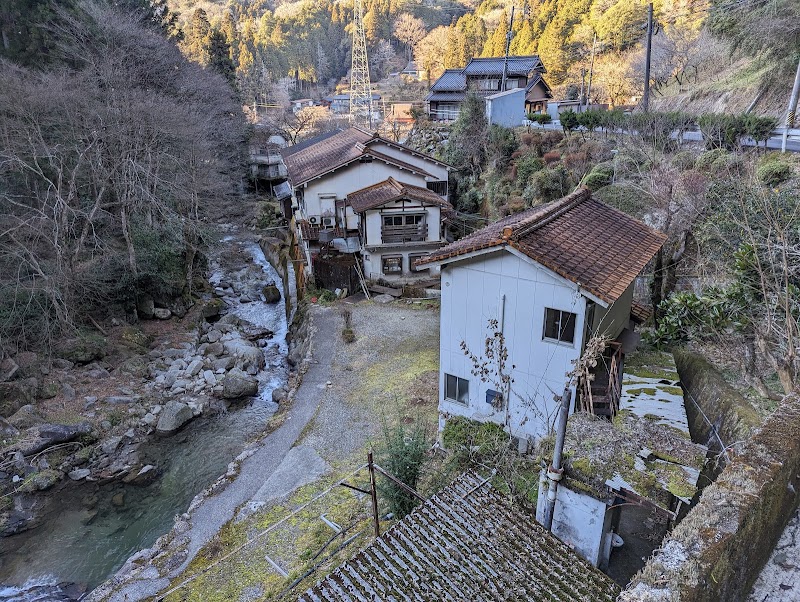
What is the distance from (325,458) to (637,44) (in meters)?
44.7

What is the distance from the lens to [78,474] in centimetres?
1398

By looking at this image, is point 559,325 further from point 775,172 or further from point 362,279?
point 362,279

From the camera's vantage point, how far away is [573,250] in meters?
10.2

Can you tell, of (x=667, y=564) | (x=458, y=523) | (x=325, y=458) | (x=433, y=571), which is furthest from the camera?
(x=325, y=458)

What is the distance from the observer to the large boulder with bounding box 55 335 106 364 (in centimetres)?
1772

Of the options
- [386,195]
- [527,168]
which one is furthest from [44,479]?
[527,168]

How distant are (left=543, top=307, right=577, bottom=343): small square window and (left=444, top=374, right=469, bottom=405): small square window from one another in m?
2.69

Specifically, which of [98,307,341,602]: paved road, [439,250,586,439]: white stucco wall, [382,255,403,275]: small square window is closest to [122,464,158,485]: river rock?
[98,307,341,602]: paved road

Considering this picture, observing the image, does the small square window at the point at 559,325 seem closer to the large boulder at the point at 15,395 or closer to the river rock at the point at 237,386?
the river rock at the point at 237,386

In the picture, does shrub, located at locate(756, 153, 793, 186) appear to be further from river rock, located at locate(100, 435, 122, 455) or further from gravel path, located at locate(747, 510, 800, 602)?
river rock, located at locate(100, 435, 122, 455)

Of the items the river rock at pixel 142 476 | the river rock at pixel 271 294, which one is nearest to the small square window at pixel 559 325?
the river rock at pixel 142 476

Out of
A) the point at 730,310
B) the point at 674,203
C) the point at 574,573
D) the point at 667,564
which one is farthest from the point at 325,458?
the point at 674,203

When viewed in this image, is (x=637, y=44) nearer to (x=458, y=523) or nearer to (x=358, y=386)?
(x=358, y=386)

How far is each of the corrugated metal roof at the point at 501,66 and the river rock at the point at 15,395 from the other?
4111cm
